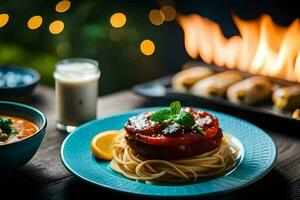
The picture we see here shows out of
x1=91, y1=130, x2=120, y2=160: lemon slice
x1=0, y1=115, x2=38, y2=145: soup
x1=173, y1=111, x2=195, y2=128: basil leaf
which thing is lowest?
x1=91, y1=130, x2=120, y2=160: lemon slice

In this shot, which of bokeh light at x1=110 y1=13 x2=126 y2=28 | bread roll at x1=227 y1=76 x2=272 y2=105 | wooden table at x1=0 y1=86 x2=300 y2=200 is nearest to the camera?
wooden table at x1=0 y1=86 x2=300 y2=200

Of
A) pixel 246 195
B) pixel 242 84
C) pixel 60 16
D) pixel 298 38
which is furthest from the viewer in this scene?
pixel 60 16

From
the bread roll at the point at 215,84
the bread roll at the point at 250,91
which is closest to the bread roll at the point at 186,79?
the bread roll at the point at 215,84

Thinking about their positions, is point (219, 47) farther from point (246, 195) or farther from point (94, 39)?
point (246, 195)

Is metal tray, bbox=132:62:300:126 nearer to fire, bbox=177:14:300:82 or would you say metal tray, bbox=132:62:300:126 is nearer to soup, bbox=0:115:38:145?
fire, bbox=177:14:300:82

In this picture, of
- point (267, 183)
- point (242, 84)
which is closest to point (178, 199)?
point (267, 183)

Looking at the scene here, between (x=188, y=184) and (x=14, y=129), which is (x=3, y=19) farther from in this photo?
(x=188, y=184)

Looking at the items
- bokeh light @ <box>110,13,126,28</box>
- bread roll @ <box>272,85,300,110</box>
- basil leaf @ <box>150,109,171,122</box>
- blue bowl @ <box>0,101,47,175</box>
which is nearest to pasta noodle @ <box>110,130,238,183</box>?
basil leaf @ <box>150,109,171,122</box>
